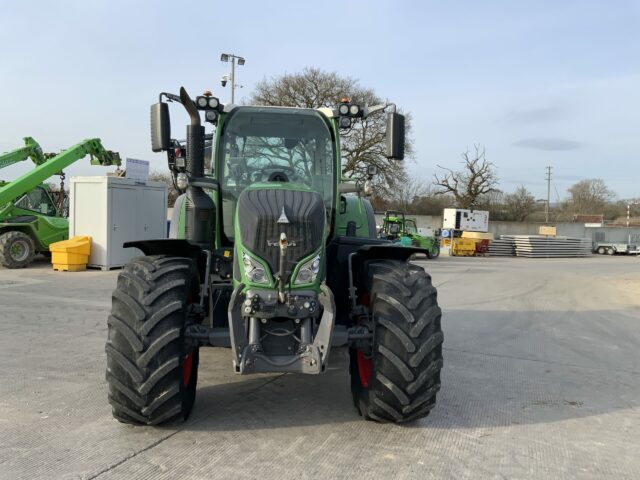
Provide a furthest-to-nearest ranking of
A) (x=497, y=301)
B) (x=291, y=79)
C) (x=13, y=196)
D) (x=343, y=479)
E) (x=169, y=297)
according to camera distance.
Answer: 1. (x=291, y=79)
2. (x=13, y=196)
3. (x=497, y=301)
4. (x=169, y=297)
5. (x=343, y=479)

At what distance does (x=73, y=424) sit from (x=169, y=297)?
1.32 meters

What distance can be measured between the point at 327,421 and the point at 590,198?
8705 cm

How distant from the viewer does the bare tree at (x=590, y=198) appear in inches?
→ 3199

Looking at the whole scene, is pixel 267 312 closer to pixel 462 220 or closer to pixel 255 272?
pixel 255 272

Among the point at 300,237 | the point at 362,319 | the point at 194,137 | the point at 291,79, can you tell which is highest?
the point at 291,79

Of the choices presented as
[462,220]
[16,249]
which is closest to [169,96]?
[16,249]

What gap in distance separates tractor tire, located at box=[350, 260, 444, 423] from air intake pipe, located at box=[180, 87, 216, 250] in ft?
6.00

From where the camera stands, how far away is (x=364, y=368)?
458 cm

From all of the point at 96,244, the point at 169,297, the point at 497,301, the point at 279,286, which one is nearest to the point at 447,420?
the point at 279,286

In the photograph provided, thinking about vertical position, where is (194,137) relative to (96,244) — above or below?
above

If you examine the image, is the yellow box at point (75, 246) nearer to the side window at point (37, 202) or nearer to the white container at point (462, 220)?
the side window at point (37, 202)

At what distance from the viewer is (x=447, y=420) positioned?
4.61 metres

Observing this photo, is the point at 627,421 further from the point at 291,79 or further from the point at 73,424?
the point at 291,79

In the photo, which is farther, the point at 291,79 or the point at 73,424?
the point at 291,79
